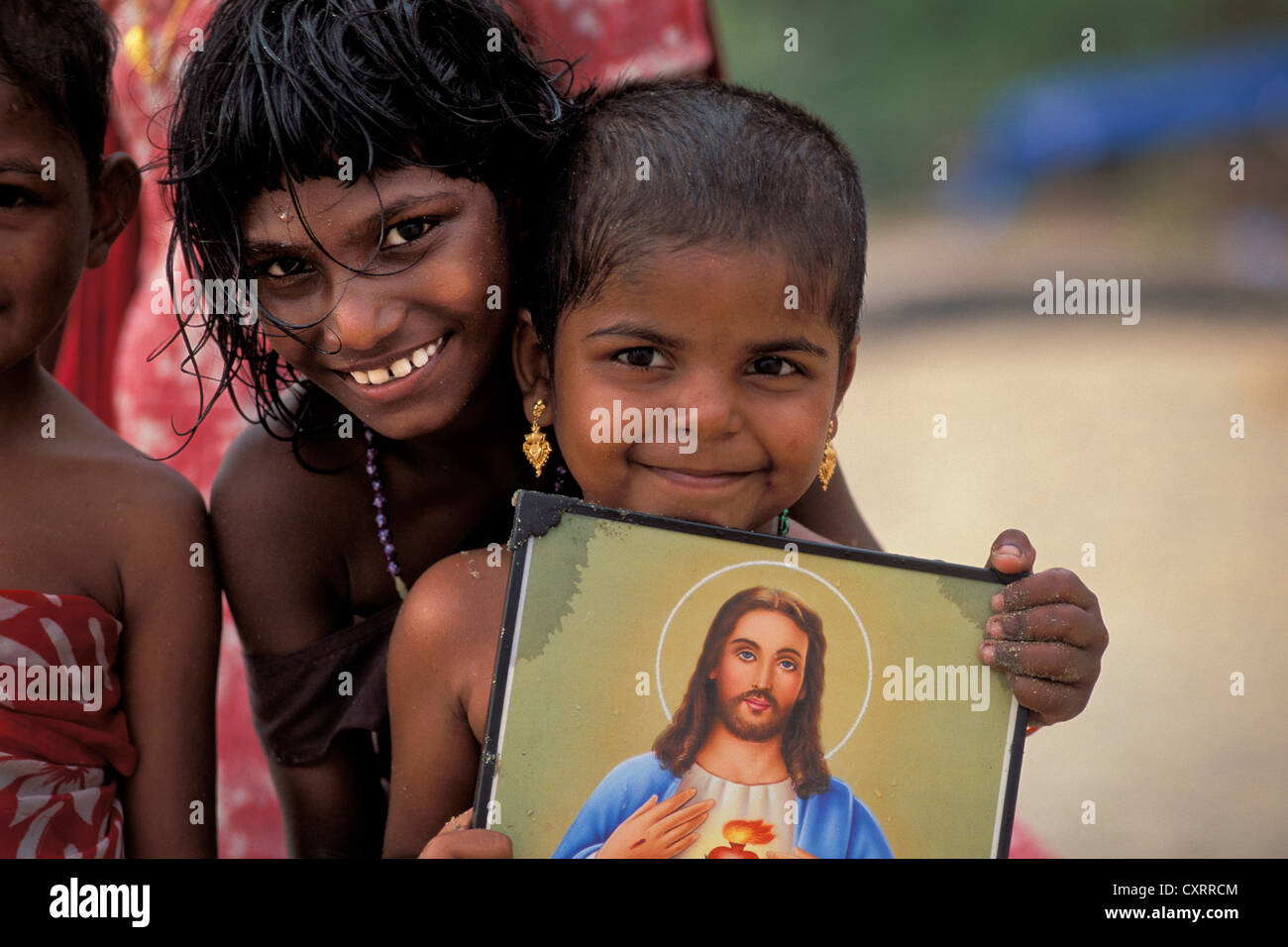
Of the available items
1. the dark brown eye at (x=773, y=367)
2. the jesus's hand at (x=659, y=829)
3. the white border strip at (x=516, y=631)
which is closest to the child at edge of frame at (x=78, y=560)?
the white border strip at (x=516, y=631)

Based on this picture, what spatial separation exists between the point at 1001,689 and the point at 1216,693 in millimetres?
3285

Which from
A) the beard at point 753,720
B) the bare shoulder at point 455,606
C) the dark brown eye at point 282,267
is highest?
the dark brown eye at point 282,267

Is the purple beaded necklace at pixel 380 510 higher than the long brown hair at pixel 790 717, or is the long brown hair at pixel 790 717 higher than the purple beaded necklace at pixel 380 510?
the purple beaded necklace at pixel 380 510

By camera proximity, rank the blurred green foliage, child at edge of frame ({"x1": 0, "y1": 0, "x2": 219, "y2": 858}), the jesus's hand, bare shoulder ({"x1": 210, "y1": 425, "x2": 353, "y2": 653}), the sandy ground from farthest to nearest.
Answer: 1. the blurred green foliage
2. the sandy ground
3. bare shoulder ({"x1": 210, "y1": 425, "x2": 353, "y2": 653})
4. child at edge of frame ({"x1": 0, "y1": 0, "x2": 219, "y2": 858})
5. the jesus's hand

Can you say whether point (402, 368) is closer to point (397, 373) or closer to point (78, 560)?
point (397, 373)

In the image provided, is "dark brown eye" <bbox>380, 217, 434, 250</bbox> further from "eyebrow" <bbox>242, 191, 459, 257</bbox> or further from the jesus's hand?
the jesus's hand

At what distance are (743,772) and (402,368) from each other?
628 mm

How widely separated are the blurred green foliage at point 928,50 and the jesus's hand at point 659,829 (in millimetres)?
10740

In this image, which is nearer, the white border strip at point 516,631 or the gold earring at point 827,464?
the white border strip at point 516,631

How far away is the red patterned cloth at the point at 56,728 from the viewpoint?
1500 millimetres

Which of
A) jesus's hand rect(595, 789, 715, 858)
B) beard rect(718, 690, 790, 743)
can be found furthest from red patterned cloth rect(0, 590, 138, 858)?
beard rect(718, 690, 790, 743)

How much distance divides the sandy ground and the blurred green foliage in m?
3.01

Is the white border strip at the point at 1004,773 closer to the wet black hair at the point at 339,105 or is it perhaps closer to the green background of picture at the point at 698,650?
the green background of picture at the point at 698,650

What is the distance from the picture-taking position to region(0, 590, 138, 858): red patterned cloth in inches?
59.1
